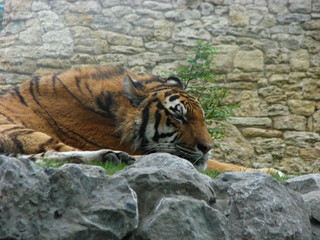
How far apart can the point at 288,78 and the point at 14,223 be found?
7158 mm

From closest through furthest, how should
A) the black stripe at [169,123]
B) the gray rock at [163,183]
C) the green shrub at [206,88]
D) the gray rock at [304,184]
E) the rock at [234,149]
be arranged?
the gray rock at [163,183]
the gray rock at [304,184]
the black stripe at [169,123]
the green shrub at [206,88]
the rock at [234,149]

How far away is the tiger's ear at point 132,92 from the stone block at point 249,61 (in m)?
4.43

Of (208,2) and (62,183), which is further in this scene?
(208,2)

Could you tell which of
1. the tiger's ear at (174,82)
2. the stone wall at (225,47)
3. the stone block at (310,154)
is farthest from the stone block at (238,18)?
the tiger's ear at (174,82)

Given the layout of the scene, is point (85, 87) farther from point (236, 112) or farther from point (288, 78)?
point (288, 78)

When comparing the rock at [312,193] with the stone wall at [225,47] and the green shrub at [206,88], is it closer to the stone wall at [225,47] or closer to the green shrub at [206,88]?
the green shrub at [206,88]

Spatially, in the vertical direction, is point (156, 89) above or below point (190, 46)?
above

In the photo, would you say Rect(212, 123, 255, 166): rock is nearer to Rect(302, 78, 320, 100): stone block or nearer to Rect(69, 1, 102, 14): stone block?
Rect(302, 78, 320, 100): stone block

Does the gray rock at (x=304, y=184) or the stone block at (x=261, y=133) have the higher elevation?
the gray rock at (x=304, y=184)

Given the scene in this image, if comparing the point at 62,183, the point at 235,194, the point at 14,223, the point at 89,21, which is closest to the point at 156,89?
the point at 235,194

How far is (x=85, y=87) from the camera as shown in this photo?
427cm

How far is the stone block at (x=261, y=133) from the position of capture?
26.2ft

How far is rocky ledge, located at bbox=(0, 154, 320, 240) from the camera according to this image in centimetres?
189

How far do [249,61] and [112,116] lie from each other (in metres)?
4.77
